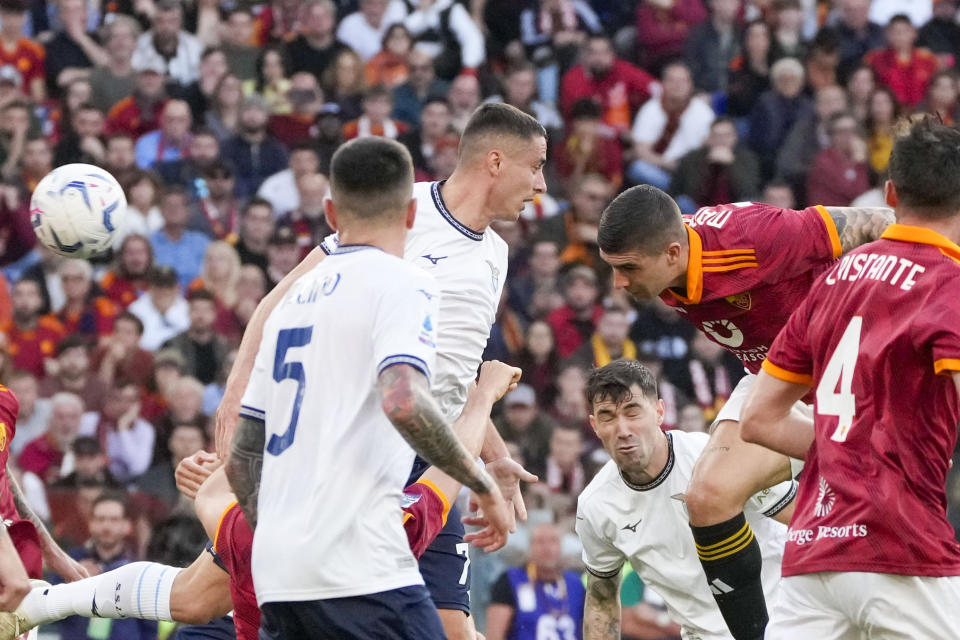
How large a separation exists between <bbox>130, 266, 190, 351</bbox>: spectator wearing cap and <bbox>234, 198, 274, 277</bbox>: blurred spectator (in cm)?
63

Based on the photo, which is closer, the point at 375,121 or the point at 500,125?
the point at 500,125

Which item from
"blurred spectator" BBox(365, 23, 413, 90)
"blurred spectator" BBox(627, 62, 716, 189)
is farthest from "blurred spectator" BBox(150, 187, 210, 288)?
"blurred spectator" BBox(627, 62, 716, 189)

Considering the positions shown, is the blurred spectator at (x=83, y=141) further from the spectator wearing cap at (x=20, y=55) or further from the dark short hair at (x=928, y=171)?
the dark short hair at (x=928, y=171)

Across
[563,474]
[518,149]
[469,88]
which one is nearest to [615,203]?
[518,149]

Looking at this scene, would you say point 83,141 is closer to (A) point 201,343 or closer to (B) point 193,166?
(B) point 193,166

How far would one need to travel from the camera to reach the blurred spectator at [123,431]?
38.5ft

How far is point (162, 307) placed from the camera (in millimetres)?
12742

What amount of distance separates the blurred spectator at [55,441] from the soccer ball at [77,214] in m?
3.59

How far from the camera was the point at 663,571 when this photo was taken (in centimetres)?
806

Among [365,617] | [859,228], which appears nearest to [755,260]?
[859,228]

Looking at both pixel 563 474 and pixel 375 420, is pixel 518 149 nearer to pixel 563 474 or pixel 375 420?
pixel 375 420

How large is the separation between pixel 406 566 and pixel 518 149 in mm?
2785

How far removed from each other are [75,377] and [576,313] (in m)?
4.05

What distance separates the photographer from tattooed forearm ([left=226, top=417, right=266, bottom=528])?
5.09m
